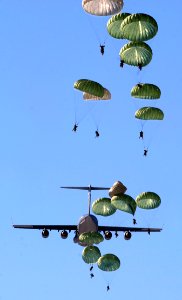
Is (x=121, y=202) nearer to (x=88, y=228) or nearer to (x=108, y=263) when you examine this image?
(x=108, y=263)

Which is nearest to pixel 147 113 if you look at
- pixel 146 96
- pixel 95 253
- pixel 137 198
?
pixel 146 96

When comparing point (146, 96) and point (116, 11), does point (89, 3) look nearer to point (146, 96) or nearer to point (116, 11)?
point (116, 11)

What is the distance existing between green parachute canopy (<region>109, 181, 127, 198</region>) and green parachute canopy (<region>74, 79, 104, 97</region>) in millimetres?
9495

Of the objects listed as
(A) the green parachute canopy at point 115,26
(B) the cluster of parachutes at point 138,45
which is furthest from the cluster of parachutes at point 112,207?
(A) the green parachute canopy at point 115,26

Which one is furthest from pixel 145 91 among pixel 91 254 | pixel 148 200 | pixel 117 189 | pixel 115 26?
pixel 91 254

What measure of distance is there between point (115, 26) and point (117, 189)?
1626 centimetres

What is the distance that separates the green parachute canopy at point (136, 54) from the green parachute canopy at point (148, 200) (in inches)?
583

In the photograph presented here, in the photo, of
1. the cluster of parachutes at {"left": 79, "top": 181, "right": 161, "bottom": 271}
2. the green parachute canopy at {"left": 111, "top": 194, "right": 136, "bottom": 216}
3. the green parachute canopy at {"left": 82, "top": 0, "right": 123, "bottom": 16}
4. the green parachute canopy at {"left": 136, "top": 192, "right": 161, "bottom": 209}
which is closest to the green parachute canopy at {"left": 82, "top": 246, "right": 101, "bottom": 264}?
the cluster of parachutes at {"left": 79, "top": 181, "right": 161, "bottom": 271}

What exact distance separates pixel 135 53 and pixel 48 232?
142 ft

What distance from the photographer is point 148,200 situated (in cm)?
8794

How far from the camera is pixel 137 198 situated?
88750mm

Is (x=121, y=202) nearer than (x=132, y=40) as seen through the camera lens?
No

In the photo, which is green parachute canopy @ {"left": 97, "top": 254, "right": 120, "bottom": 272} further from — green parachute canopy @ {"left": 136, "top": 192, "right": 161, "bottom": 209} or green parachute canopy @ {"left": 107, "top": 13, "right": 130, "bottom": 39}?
green parachute canopy @ {"left": 107, "top": 13, "right": 130, "bottom": 39}

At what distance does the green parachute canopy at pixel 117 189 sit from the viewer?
87625 mm
